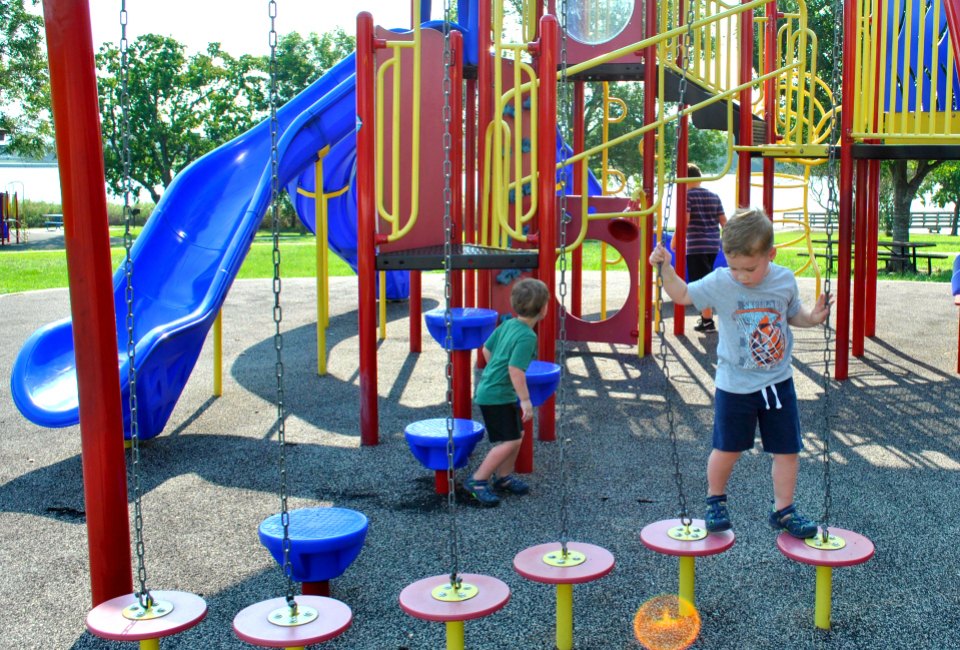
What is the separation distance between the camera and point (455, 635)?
3102mm

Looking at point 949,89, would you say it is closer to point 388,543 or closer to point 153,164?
point 388,543

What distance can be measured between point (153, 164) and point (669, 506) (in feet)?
170

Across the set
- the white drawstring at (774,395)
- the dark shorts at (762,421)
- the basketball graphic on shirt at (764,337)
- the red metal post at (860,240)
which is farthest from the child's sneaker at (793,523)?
the red metal post at (860,240)

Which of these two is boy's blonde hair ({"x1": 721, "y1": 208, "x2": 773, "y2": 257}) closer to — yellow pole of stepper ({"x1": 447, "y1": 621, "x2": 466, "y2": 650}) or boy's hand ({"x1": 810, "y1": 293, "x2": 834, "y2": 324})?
boy's hand ({"x1": 810, "y1": 293, "x2": 834, "y2": 324})

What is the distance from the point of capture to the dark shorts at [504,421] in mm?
5121

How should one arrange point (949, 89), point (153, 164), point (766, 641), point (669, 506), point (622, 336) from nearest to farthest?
point (766, 641) → point (669, 506) → point (949, 89) → point (622, 336) → point (153, 164)

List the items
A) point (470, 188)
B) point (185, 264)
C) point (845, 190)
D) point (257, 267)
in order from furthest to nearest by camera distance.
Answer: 1. point (257, 267)
2. point (845, 190)
3. point (185, 264)
4. point (470, 188)

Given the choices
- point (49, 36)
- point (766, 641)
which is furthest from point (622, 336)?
point (49, 36)

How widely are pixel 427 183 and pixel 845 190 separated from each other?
11.6 feet

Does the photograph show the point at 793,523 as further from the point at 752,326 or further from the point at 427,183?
the point at 427,183

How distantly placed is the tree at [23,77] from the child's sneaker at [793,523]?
3568 centimetres

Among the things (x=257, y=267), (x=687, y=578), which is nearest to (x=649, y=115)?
(x=687, y=578)

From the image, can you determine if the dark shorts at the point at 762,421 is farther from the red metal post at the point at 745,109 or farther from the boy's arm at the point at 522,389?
the red metal post at the point at 745,109

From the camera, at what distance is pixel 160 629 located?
293 cm
